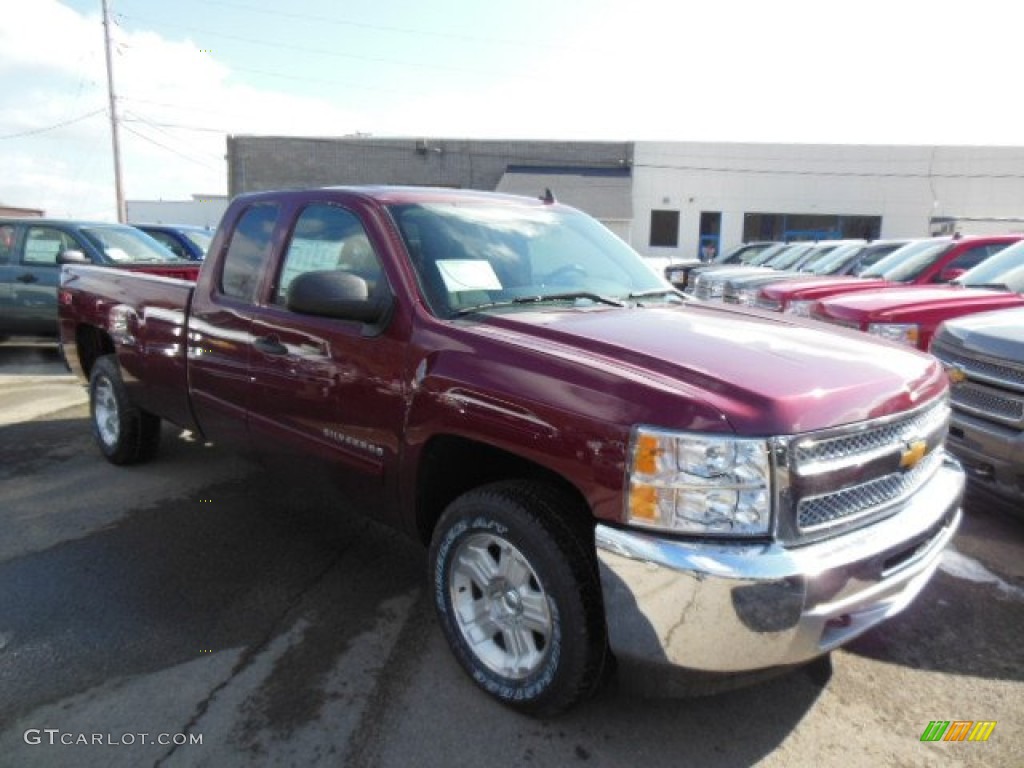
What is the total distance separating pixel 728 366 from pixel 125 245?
990cm

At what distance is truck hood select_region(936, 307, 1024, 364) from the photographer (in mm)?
3910

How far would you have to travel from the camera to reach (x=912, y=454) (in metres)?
2.61

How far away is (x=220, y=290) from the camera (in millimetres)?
4027

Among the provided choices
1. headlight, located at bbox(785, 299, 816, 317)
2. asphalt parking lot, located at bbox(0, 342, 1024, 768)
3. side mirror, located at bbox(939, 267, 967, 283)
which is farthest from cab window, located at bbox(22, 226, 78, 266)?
side mirror, located at bbox(939, 267, 967, 283)

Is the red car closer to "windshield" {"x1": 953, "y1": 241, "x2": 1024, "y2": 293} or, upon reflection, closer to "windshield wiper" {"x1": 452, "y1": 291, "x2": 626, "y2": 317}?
"windshield" {"x1": 953, "y1": 241, "x2": 1024, "y2": 293}

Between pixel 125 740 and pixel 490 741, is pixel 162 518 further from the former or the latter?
pixel 490 741

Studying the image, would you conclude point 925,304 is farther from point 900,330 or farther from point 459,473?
point 459,473

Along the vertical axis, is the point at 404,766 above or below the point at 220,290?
below

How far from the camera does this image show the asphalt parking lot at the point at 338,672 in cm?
249

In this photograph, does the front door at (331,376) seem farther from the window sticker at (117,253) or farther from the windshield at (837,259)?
the windshield at (837,259)

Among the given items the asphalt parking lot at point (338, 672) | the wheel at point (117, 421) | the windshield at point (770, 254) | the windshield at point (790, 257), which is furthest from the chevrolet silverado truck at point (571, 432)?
the windshield at point (770, 254)

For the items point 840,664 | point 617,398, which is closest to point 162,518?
point 617,398

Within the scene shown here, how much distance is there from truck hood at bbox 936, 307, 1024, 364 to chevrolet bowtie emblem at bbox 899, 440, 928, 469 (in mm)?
1643

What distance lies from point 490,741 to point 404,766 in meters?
0.31
